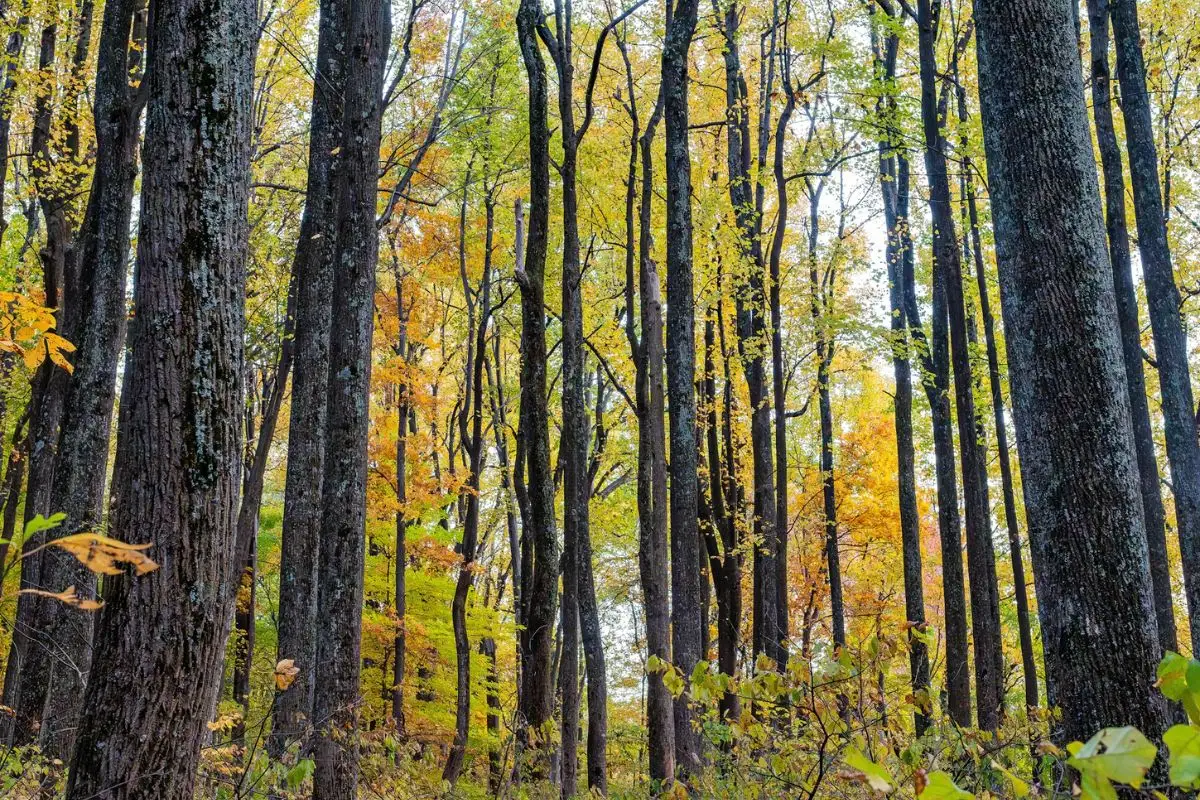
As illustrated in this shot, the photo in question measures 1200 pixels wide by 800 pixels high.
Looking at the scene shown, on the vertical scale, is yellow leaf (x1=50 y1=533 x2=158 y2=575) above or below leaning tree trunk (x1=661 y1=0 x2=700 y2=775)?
below

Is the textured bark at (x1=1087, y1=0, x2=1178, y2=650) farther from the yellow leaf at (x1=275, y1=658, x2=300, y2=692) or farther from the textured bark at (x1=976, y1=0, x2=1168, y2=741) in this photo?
the yellow leaf at (x1=275, y1=658, x2=300, y2=692)

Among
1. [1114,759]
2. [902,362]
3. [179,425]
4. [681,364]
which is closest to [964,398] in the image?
[902,362]

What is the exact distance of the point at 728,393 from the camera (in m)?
18.5

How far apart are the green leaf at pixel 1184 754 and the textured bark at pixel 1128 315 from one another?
11.8 metres

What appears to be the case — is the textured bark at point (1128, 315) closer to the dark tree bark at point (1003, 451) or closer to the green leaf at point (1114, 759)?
the dark tree bark at point (1003, 451)

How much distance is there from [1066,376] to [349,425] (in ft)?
17.5

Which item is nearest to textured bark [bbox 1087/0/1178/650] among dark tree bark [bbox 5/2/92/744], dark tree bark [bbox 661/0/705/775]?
dark tree bark [bbox 661/0/705/775]

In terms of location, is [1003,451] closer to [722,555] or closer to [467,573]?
[722,555]

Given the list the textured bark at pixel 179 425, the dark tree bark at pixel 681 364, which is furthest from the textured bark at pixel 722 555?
the textured bark at pixel 179 425

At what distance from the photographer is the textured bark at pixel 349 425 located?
6.80 m

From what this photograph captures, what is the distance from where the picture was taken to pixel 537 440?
8.77 metres

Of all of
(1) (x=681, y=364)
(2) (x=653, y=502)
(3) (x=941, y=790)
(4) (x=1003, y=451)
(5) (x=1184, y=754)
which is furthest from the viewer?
(4) (x=1003, y=451)

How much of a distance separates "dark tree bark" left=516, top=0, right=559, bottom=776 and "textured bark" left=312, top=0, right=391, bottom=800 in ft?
5.60

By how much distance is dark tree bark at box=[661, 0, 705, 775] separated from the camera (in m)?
9.63
